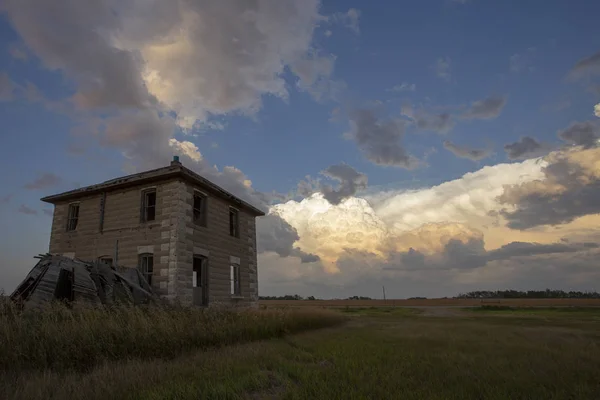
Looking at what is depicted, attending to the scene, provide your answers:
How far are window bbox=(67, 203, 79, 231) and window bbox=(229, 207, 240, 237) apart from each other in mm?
7394

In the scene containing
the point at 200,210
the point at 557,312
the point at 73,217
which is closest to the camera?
the point at 200,210

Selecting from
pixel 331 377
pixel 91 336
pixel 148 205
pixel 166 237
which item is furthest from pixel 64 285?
pixel 331 377

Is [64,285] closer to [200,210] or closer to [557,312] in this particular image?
[200,210]

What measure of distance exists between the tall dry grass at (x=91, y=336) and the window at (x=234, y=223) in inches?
338

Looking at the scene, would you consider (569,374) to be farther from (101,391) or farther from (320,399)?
(101,391)

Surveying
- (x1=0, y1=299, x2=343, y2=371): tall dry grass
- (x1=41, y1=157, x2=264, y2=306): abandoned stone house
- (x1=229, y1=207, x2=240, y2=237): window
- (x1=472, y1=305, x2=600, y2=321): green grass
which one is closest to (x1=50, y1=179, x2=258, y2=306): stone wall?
(x1=41, y1=157, x2=264, y2=306): abandoned stone house

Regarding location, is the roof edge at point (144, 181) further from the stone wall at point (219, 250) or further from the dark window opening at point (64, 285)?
the dark window opening at point (64, 285)

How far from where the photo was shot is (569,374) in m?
6.10

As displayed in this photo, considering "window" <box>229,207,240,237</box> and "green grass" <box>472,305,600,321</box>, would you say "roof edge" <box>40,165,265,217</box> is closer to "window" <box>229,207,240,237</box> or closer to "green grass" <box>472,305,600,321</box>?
"window" <box>229,207,240,237</box>

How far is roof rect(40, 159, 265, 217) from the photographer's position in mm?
14939

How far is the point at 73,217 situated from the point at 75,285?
816 cm

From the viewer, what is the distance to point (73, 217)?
17781 mm

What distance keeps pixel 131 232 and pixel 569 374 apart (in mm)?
15288

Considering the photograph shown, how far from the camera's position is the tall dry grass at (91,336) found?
660 centimetres
